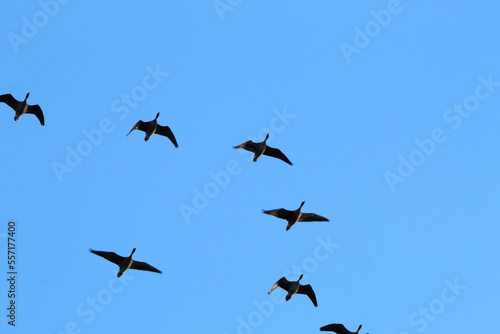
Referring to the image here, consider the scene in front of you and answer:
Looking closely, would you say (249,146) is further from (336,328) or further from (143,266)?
(336,328)

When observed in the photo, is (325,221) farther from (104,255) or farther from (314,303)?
(104,255)

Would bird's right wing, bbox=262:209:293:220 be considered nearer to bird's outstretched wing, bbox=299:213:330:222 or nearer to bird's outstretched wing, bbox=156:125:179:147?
bird's outstretched wing, bbox=299:213:330:222

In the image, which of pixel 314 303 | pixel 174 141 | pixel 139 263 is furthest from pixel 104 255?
pixel 314 303

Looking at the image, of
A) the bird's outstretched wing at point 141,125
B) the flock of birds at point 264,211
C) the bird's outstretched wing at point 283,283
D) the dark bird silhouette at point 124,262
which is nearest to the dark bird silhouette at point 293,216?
the flock of birds at point 264,211

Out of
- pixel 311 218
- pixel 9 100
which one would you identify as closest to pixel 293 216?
pixel 311 218

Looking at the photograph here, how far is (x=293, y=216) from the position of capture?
40219 mm

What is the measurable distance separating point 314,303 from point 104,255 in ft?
41.2

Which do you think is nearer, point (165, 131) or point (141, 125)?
point (141, 125)

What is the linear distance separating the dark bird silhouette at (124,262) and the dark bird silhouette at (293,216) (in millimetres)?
7421

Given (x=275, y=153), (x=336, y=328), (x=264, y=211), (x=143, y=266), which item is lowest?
(x=336, y=328)

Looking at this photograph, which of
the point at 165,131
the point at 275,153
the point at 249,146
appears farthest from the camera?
the point at 165,131

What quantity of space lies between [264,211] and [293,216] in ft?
6.78

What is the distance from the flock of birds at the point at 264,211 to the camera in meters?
39.9

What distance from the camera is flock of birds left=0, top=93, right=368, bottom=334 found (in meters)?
39.9
